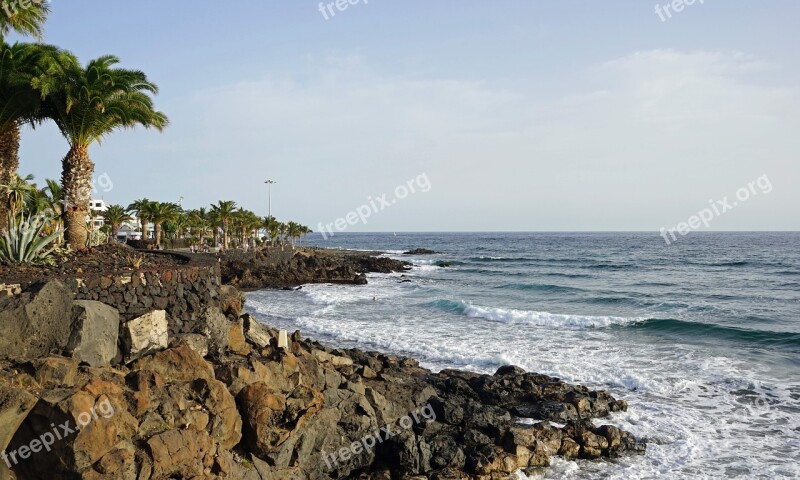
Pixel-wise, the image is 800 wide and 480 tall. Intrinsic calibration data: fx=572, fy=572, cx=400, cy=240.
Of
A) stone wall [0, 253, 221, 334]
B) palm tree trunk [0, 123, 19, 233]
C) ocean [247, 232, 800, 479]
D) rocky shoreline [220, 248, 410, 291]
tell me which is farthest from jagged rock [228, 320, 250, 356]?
rocky shoreline [220, 248, 410, 291]

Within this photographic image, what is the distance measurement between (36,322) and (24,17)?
10526mm

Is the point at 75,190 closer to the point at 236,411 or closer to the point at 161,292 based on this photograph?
the point at 161,292

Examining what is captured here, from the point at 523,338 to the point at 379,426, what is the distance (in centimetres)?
1287

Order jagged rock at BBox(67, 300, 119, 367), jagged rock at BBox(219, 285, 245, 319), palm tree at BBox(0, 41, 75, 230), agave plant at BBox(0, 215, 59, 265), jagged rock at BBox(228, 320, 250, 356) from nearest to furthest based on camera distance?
1. jagged rock at BBox(67, 300, 119, 367)
2. jagged rock at BBox(228, 320, 250, 356)
3. agave plant at BBox(0, 215, 59, 265)
4. jagged rock at BBox(219, 285, 245, 319)
5. palm tree at BBox(0, 41, 75, 230)

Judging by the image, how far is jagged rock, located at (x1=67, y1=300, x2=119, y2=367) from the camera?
9.32 meters

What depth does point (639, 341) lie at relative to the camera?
22.8 meters

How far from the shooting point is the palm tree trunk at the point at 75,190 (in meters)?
17.9

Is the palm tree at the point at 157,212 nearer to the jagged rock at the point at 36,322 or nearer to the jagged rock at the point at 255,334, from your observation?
the jagged rock at the point at 255,334

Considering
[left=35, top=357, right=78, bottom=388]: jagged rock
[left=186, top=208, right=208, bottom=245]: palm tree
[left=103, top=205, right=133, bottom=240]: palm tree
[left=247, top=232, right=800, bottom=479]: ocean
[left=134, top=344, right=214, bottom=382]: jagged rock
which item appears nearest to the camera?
[left=35, top=357, right=78, bottom=388]: jagged rock

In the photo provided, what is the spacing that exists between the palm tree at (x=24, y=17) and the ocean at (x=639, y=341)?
13.8 metres

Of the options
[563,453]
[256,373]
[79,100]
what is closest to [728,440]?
[563,453]

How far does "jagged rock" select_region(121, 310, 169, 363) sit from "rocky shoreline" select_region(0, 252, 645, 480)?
0.08 feet

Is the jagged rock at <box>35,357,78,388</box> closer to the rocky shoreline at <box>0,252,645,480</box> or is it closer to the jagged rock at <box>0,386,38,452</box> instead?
the rocky shoreline at <box>0,252,645,480</box>

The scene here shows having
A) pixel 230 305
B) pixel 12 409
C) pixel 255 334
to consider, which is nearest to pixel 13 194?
pixel 230 305
